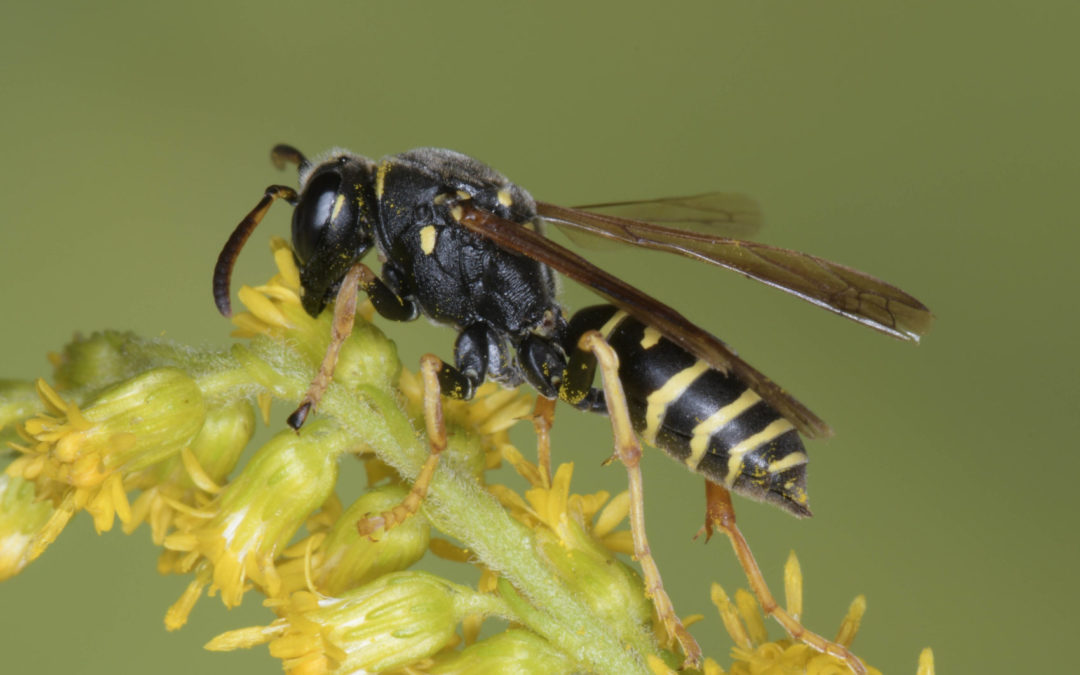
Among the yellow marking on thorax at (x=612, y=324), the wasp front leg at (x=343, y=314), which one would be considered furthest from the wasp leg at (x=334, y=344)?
the yellow marking on thorax at (x=612, y=324)

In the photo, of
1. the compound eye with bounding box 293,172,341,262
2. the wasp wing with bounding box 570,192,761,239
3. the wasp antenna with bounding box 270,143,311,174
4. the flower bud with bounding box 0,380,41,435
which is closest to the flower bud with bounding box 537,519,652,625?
the compound eye with bounding box 293,172,341,262

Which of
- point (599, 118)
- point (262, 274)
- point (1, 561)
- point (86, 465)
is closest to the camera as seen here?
point (86, 465)

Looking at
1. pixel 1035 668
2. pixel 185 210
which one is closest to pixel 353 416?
pixel 1035 668

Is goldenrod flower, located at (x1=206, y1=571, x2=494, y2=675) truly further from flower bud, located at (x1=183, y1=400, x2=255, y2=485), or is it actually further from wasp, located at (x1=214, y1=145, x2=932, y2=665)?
flower bud, located at (x1=183, y1=400, x2=255, y2=485)

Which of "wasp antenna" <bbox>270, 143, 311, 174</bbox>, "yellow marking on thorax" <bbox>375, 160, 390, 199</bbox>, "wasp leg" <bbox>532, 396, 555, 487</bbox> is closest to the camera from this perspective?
"wasp leg" <bbox>532, 396, 555, 487</bbox>

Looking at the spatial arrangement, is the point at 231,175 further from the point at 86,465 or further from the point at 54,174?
the point at 86,465
